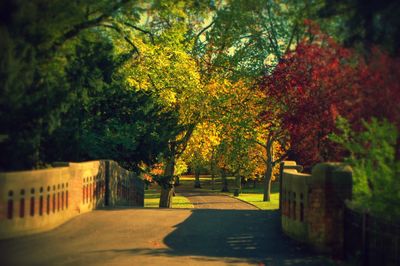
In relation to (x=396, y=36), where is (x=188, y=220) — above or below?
below

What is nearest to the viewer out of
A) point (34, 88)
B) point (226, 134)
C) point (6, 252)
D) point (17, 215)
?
point (6, 252)

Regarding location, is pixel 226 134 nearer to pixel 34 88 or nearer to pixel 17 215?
pixel 34 88

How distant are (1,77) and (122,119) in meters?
13.0

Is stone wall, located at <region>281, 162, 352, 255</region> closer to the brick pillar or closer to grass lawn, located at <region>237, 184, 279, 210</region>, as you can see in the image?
the brick pillar

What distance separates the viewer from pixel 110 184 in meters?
22.5

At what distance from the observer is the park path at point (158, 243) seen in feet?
39.2

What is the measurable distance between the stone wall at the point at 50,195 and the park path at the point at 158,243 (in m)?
0.33

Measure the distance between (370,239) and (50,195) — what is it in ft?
25.1

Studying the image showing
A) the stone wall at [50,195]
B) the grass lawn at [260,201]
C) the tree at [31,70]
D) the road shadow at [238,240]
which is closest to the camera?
the road shadow at [238,240]

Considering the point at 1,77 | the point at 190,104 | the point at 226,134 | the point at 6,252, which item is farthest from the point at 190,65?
the point at 6,252

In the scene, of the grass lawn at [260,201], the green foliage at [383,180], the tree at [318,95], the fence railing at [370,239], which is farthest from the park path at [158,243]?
the grass lawn at [260,201]

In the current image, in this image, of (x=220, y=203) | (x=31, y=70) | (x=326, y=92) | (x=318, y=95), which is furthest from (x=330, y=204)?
(x=220, y=203)

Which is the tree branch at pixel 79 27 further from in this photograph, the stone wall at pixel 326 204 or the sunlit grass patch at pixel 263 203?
the sunlit grass patch at pixel 263 203

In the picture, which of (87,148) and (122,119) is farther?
(122,119)
